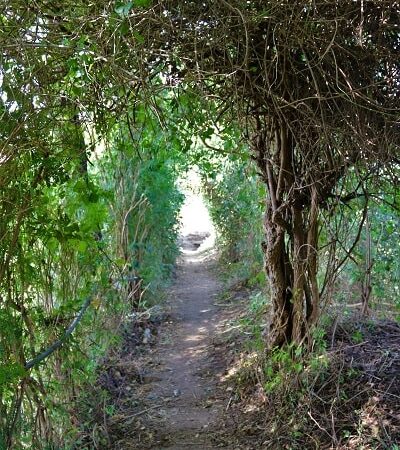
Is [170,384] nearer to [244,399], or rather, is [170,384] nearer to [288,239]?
[244,399]

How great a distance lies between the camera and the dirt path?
4.32m

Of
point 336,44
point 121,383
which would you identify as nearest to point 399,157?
point 336,44

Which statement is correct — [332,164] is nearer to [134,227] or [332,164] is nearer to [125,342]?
[125,342]

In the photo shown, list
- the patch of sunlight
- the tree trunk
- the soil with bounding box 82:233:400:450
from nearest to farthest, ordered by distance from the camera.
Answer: the soil with bounding box 82:233:400:450 → the tree trunk → the patch of sunlight

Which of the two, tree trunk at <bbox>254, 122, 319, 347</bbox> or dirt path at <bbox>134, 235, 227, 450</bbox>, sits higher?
tree trunk at <bbox>254, 122, 319, 347</bbox>

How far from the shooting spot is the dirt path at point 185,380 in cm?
432

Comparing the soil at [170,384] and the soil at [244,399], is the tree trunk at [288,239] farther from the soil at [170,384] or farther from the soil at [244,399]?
the soil at [170,384]

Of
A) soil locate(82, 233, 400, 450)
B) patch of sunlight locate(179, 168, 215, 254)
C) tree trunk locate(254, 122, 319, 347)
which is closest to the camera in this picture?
soil locate(82, 233, 400, 450)

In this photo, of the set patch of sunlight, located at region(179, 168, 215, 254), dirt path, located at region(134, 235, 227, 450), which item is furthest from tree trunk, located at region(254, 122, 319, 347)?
patch of sunlight, located at region(179, 168, 215, 254)

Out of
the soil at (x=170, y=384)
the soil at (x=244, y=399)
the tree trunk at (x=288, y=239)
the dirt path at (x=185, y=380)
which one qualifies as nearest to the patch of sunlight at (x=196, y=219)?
the dirt path at (x=185, y=380)

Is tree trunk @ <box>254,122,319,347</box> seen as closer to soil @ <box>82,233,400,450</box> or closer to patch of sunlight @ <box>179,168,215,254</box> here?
soil @ <box>82,233,400,450</box>

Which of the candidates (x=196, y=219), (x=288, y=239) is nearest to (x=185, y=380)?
(x=288, y=239)

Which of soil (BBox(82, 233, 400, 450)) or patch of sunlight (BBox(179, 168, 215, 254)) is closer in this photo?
soil (BBox(82, 233, 400, 450))

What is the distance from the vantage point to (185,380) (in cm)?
563
